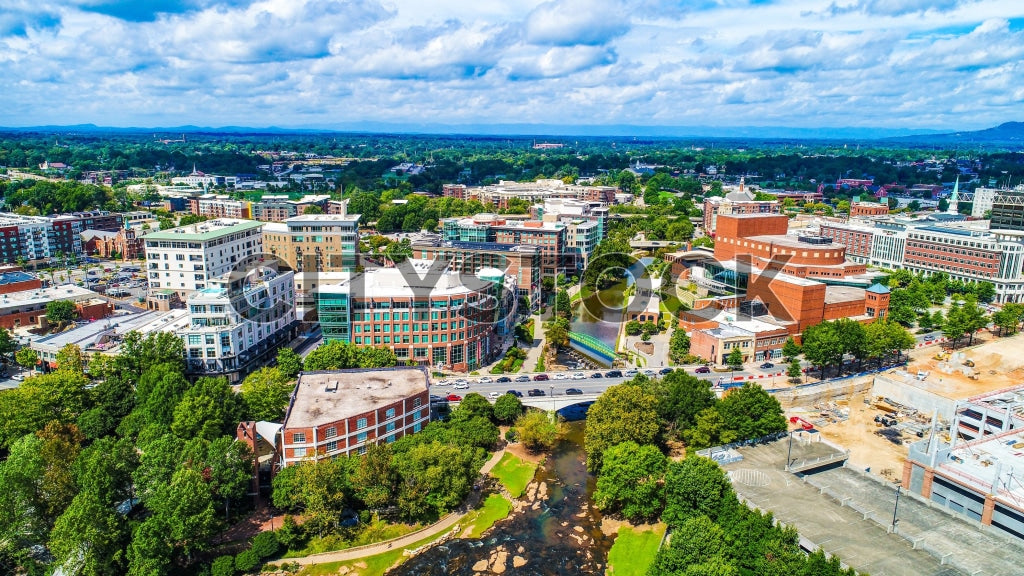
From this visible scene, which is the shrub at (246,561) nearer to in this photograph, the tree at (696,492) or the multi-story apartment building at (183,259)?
the tree at (696,492)

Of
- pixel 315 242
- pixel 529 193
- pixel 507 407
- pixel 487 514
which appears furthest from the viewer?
pixel 529 193

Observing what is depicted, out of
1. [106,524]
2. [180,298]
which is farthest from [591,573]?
[180,298]

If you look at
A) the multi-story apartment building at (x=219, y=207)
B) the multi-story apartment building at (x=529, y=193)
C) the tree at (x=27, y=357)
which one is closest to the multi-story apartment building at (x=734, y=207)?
the multi-story apartment building at (x=529, y=193)

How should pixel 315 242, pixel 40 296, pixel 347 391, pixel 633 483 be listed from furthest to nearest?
pixel 315 242, pixel 40 296, pixel 347 391, pixel 633 483

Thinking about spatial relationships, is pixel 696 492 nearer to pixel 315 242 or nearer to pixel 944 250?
pixel 315 242

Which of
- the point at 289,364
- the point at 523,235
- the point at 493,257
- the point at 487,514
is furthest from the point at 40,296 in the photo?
the point at 523,235

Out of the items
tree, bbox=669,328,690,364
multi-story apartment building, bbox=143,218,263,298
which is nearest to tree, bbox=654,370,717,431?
tree, bbox=669,328,690,364
